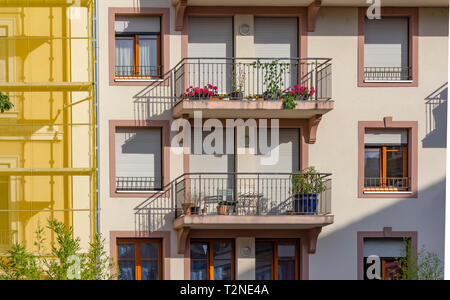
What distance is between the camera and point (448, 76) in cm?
2119

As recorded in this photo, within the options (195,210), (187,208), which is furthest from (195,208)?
(187,208)

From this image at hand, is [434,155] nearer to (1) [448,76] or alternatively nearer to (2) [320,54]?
(1) [448,76]

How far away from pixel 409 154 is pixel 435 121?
93 cm

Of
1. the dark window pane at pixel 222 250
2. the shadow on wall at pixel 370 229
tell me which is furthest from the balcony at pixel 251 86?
the dark window pane at pixel 222 250

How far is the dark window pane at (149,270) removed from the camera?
68.9 ft

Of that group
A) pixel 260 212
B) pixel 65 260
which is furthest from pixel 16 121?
pixel 65 260

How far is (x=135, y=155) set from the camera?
20875mm

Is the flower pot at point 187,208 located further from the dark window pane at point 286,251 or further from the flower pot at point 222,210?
the dark window pane at point 286,251

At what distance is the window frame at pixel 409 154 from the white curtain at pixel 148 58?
4.66 m

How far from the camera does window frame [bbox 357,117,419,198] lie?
832 inches

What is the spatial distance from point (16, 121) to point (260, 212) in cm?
587

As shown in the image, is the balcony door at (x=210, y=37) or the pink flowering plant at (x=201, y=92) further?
the balcony door at (x=210, y=37)

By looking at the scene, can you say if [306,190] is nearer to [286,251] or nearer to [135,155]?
[286,251]

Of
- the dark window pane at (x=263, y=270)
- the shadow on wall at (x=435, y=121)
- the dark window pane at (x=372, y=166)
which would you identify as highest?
the shadow on wall at (x=435, y=121)
